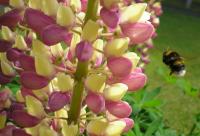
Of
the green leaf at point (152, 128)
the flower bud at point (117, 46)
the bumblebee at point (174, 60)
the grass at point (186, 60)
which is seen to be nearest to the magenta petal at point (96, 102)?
the flower bud at point (117, 46)

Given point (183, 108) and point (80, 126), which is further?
point (183, 108)

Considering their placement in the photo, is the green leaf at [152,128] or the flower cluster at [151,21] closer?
the green leaf at [152,128]

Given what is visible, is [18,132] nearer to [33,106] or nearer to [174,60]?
[33,106]

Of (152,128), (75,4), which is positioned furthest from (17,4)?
(152,128)

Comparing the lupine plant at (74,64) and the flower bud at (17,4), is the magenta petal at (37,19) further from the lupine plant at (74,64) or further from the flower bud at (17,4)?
the flower bud at (17,4)

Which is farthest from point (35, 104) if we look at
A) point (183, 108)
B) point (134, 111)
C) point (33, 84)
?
point (183, 108)

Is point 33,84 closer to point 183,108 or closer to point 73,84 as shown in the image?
point 73,84

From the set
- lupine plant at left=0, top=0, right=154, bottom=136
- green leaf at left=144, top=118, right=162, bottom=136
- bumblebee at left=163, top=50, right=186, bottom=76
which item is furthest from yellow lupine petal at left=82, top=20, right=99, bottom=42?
bumblebee at left=163, top=50, right=186, bottom=76
